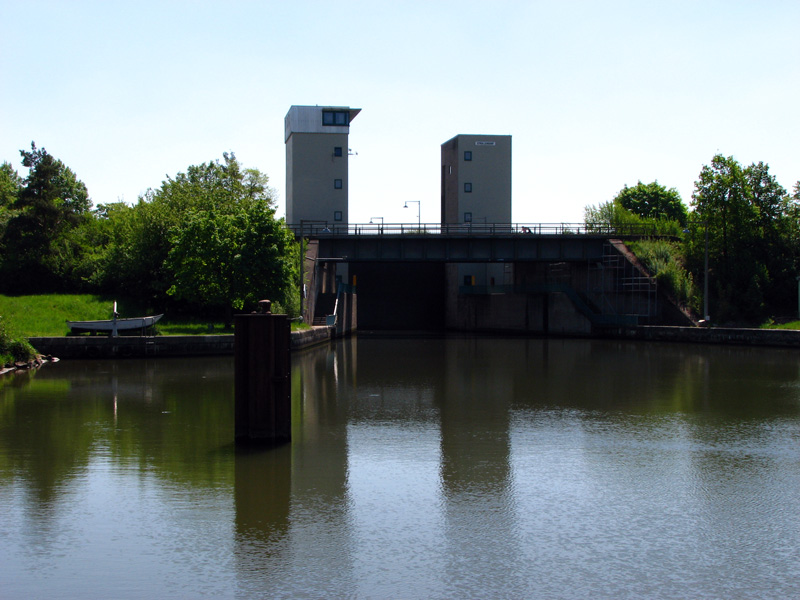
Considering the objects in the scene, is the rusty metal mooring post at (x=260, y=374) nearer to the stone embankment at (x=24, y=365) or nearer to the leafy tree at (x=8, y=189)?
the stone embankment at (x=24, y=365)

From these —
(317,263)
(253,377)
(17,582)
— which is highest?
(317,263)

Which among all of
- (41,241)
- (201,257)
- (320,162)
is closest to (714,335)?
(201,257)

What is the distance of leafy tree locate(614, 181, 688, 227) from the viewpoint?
308 ft

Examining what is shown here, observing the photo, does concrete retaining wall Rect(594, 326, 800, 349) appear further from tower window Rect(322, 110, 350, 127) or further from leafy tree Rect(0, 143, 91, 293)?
leafy tree Rect(0, 143, 91, 293)

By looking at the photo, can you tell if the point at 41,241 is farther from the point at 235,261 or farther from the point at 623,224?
the point at 623,224

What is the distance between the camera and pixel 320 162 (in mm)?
66875

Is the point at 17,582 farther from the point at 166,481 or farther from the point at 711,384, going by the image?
the point at 711,384

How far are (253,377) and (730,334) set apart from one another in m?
37.9

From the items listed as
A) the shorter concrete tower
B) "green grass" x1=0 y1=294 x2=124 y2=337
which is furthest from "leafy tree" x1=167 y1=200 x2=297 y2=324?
the shorter concrete tower

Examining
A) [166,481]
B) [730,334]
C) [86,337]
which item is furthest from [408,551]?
[730,334]

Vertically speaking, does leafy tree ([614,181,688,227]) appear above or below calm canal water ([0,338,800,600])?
above

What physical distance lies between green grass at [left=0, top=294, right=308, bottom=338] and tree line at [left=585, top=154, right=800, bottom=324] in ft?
91.2

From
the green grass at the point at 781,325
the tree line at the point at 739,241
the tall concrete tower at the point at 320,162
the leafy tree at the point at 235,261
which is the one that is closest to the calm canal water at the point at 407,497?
the leafy tree at the point at 235,261

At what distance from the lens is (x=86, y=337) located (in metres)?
35.2
